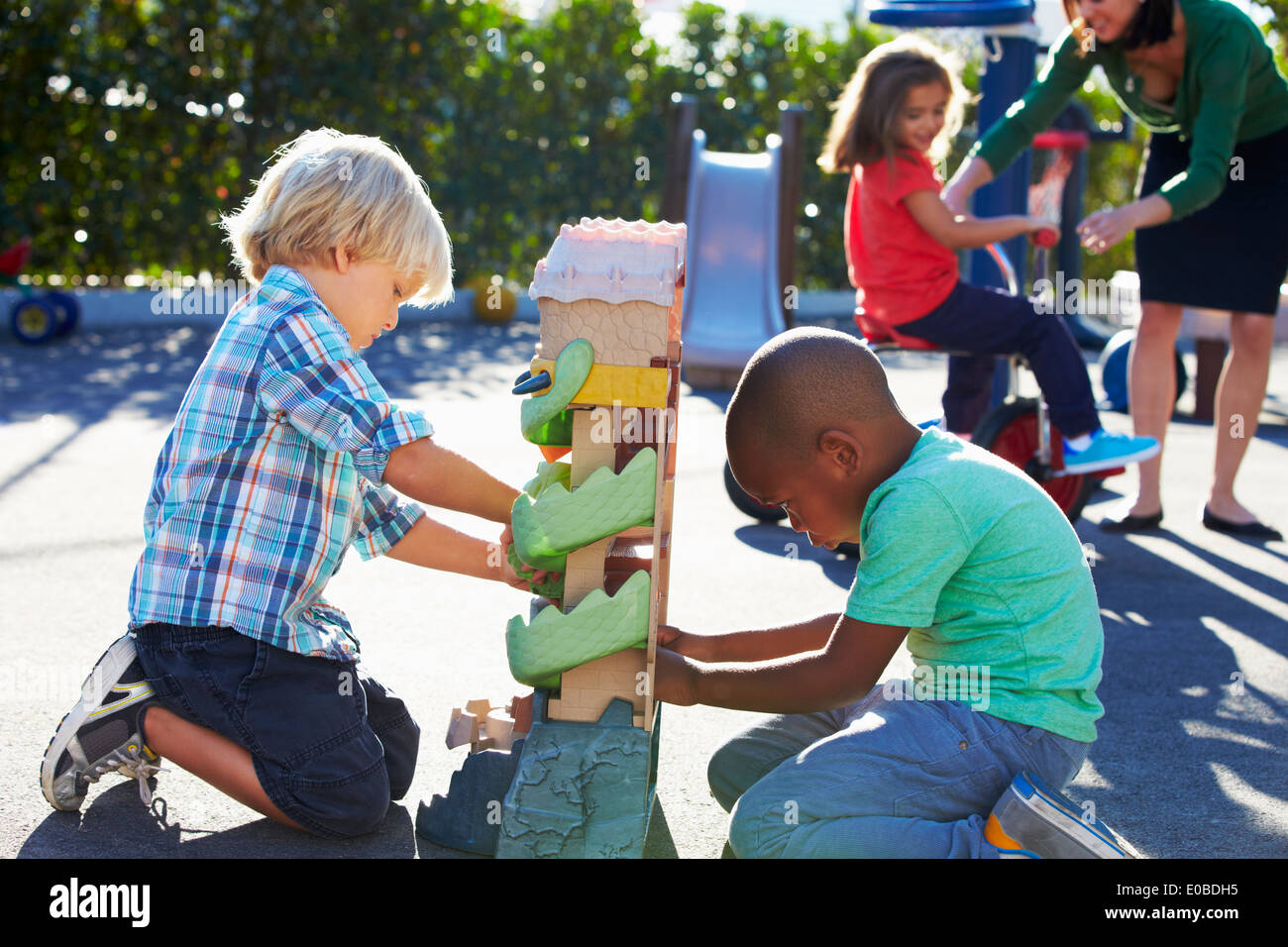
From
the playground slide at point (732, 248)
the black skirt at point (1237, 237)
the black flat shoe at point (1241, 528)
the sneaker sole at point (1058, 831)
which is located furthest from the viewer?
the playground slide at point (732, 248)

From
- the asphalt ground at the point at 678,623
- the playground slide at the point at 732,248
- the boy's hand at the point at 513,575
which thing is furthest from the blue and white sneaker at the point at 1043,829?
the playground slide at the point at 732,248

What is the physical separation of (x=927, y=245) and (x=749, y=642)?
8.03ft

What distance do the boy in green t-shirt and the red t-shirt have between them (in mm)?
2248

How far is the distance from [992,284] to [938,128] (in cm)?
194

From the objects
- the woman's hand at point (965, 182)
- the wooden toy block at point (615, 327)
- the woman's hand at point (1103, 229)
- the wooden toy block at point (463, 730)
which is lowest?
the wooden toy block at point (463, 730)

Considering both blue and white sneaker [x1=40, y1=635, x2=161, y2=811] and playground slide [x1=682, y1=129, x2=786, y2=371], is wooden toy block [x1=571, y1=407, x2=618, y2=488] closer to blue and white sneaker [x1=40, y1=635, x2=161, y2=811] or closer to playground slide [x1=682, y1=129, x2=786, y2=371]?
blue and white sneaker [x1=40, y1=635, x2=161, y2=811]

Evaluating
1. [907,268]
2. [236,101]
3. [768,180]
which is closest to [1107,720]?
[907,268]

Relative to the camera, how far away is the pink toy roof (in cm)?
209

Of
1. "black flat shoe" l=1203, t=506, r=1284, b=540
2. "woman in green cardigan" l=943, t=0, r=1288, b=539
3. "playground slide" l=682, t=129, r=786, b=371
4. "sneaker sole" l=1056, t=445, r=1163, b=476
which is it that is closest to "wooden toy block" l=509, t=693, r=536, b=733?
"sneaker sole" l=1056, t=445, r=1163, b=476

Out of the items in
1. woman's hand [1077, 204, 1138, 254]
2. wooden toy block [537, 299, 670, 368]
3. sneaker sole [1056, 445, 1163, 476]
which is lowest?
sneaker sole [1056, 445, 1163, 476]

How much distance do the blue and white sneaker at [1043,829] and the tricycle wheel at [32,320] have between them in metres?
8.34

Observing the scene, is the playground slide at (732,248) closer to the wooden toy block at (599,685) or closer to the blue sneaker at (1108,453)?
the blue sneaker at (1108,453)

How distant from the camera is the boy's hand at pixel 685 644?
2324 millimetres

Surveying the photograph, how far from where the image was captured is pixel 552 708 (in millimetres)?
2217
